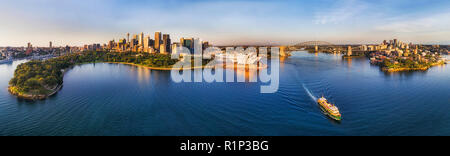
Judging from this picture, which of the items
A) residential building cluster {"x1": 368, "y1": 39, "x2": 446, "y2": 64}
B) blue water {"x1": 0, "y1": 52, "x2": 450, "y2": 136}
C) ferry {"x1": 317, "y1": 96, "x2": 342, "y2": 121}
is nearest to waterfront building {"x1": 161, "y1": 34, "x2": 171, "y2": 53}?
blue water {"x1": 0, "y1": 52, "x2": 450, "y2": 136}

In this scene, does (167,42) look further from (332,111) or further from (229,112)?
(332,111)

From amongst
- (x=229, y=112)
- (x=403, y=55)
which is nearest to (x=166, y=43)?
(x=229, y=112)

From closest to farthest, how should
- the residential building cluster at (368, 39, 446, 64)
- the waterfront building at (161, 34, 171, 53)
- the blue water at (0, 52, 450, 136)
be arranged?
the blue water at (0, 52, 450, 136) → the residential building cluster at (368, 39, 446, 64) → the waterfront building at (161, 34, 171, 53)

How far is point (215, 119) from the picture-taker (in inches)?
211

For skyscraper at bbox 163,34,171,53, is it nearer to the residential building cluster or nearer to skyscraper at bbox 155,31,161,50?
→ skyscraper at bbox 155,31,161,50

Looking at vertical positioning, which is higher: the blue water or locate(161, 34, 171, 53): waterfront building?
locate(161, 34, 171, 53): waterfront building

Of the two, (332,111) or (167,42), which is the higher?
(167,42)

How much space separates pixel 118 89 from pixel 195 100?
14.0 ft

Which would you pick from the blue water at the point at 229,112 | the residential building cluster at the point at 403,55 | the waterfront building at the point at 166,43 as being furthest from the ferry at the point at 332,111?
the waterfront building at the point at 166,43

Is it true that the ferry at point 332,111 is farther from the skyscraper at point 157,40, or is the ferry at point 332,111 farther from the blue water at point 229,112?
the skyscraper at point 157,40
